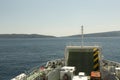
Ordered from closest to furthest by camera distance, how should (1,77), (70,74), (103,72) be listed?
(70,74), (103,72), (1,77)

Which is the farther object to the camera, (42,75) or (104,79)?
(42,75)

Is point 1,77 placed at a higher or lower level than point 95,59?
lower

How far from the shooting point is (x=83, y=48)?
22.8m

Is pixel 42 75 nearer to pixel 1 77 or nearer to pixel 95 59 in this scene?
pixel 95 59

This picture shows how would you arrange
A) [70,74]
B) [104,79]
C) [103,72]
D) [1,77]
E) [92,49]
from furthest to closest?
[1,77] → [92,49] → [103,72] → [104,79] → [70,74]

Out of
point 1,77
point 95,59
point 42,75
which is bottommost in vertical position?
point 1,77

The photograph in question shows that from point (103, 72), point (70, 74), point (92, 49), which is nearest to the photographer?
point (70, 74)

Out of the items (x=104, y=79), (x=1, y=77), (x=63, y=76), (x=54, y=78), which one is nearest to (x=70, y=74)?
(x=63, y=76)

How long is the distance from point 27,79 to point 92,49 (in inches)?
306

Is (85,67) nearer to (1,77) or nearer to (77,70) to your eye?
(77,70)

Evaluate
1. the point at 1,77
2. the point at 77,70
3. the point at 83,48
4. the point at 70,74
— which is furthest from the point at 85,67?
the point at 1,77

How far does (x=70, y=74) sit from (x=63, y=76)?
66 cm

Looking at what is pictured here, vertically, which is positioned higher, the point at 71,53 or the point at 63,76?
the point at 71,53

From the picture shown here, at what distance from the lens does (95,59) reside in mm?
21547
